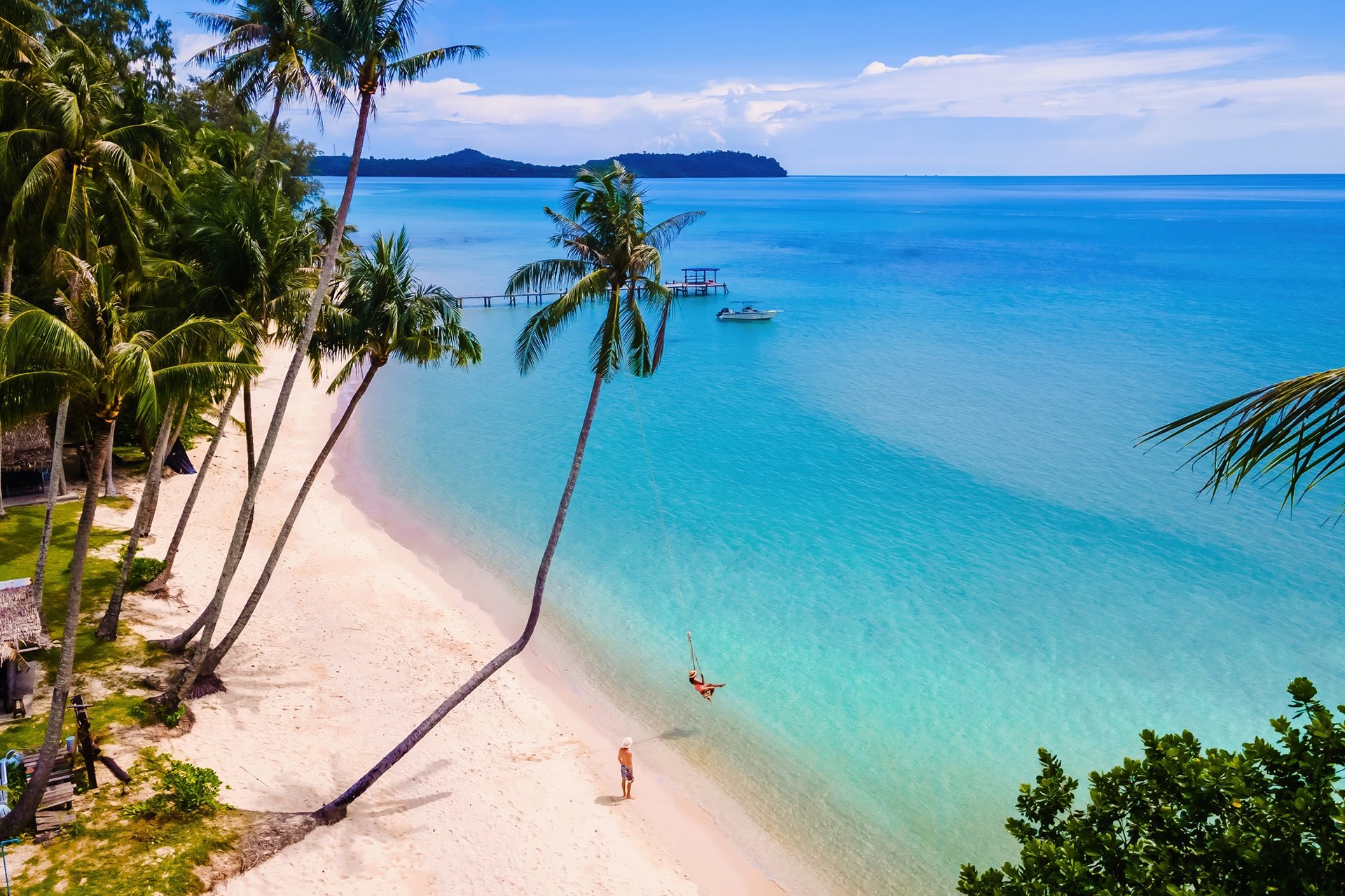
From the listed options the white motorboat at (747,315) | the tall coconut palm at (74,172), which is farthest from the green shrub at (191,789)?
the white motorboat at (747,315)

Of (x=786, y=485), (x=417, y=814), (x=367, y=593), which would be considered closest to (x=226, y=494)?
(x=367, y=593)

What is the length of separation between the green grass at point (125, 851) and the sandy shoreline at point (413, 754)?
0.72 meters

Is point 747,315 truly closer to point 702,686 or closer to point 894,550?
point 894,550

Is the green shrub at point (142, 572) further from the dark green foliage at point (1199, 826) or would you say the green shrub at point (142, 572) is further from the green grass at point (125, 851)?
the dark green foliage at point (1199, 826)

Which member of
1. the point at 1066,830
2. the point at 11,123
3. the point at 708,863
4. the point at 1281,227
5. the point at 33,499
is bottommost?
the point at 708,863

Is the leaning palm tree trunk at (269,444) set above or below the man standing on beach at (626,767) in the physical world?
above

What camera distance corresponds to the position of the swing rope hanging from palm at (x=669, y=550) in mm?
19797

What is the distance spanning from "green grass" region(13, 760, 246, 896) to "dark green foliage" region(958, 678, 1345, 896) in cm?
1053

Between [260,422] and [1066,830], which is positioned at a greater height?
[1066,830]

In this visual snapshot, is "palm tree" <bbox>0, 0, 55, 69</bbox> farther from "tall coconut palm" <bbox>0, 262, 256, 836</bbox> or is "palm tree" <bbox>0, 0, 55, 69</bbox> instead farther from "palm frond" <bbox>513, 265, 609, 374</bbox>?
"palm frond" <bbox>513, 265, 609, 374</bbox>

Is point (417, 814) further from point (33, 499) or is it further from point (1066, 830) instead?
point (33, 499)

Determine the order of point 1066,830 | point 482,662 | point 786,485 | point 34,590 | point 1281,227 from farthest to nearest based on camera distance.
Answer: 1. point 1281,227
2. point 786,485
3. point 482,662
4. point 34,590
5. point 1066,830

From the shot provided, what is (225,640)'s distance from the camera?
1702cm

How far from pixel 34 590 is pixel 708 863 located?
1368 centimetres
